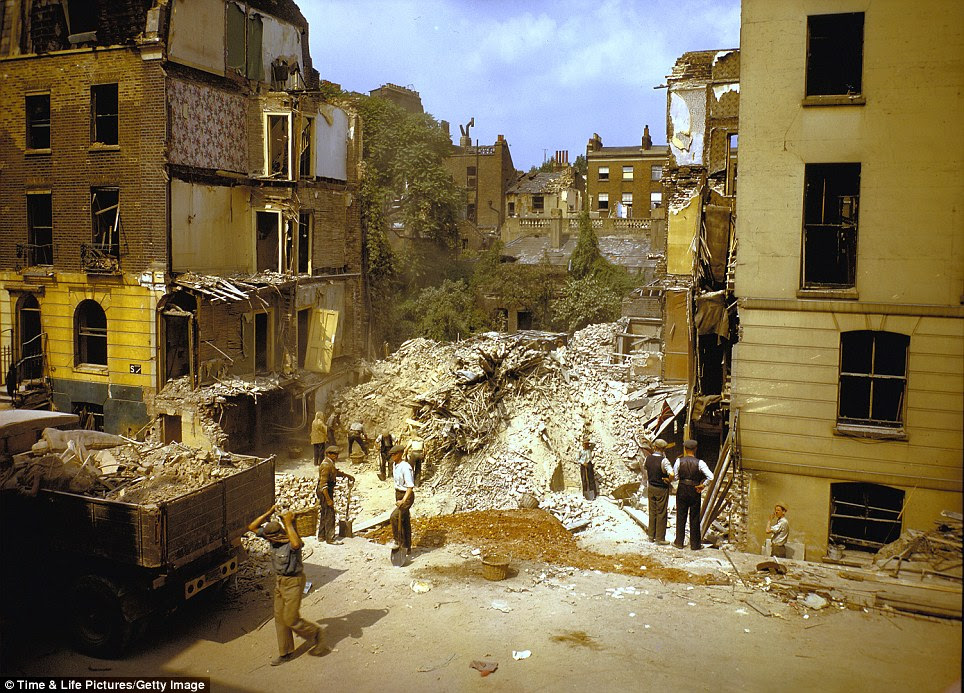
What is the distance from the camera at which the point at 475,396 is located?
1820 cm

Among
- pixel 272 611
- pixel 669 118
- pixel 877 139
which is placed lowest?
pixel 272 611

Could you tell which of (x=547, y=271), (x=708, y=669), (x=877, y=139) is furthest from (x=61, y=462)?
(x=547, y=271)

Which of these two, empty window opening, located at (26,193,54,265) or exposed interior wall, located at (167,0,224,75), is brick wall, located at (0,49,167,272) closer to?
empty window opening, located at (26,193,54,265)

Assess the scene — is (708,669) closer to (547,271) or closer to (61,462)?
(61,462)

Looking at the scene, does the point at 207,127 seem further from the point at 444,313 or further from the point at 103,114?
the point at 444,313

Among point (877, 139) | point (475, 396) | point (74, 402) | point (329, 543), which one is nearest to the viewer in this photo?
point (877, 139)

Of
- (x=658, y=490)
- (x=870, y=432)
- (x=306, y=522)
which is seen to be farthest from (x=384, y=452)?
(x=870, y=432)

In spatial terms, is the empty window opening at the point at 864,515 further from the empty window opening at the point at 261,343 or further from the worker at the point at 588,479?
the empty window opening at the point at 261,343

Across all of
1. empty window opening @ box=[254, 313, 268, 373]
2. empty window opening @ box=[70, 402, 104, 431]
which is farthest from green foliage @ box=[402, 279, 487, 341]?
empty window opening @ box=[70, 402, 104, 431]

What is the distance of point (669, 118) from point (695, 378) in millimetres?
7486

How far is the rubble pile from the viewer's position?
640 inches

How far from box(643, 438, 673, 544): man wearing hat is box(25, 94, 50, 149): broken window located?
17083 millimetres

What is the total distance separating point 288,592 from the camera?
8.52 metres

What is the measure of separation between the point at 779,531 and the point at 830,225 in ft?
13.2
